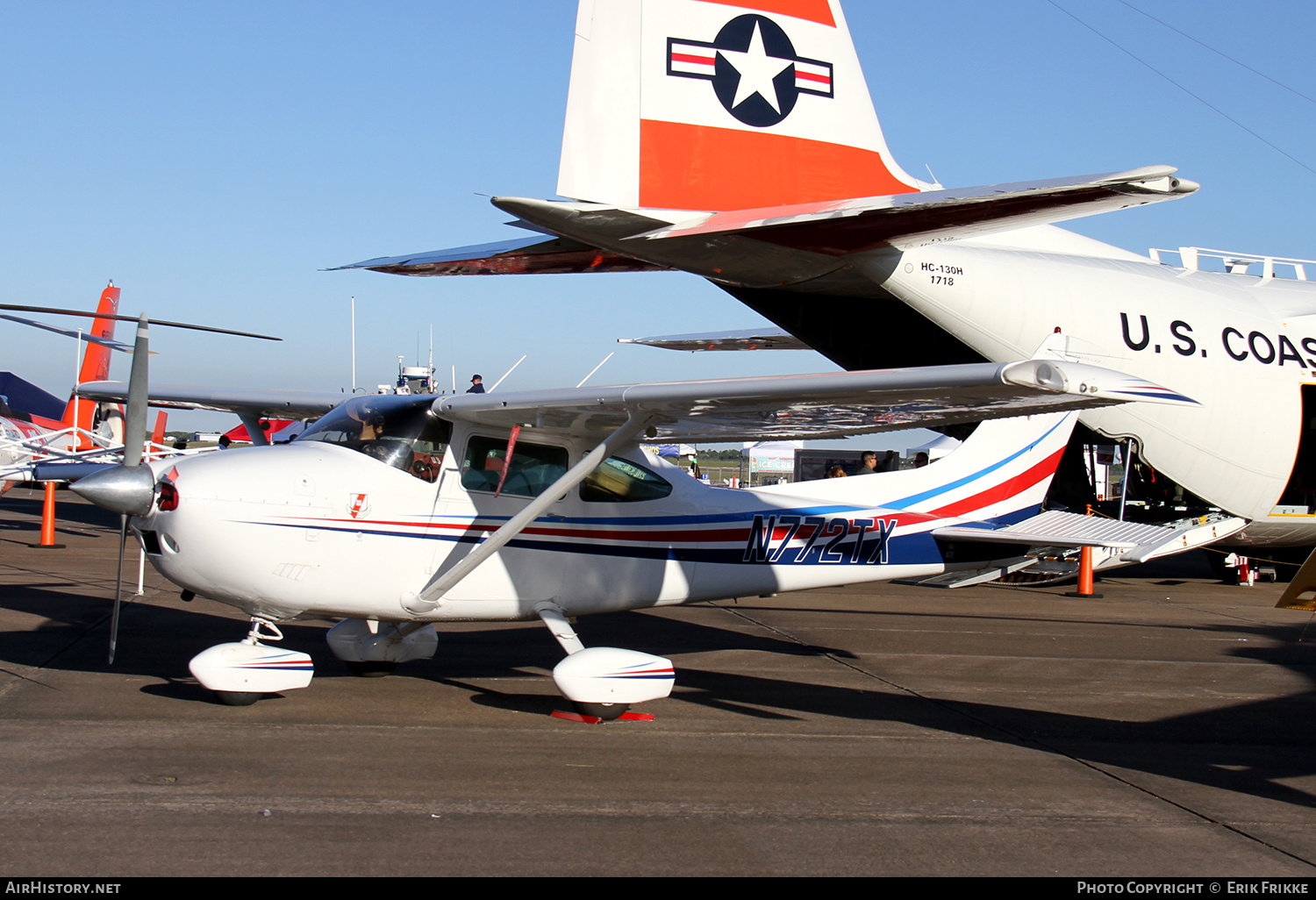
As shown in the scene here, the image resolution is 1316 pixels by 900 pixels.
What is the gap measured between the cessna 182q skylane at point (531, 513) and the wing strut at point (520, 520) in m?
0.02

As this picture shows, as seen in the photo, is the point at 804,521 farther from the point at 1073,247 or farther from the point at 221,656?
the point at 1073,247

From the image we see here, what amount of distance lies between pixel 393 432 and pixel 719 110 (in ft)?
16.5

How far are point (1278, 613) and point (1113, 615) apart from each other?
2715mm

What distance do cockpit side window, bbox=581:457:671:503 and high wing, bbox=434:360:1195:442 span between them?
1.06 ft

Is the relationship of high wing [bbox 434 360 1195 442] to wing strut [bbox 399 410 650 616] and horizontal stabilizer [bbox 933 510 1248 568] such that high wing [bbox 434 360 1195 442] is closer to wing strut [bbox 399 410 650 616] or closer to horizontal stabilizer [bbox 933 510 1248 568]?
wing strut [bbox 399 410 650 616]

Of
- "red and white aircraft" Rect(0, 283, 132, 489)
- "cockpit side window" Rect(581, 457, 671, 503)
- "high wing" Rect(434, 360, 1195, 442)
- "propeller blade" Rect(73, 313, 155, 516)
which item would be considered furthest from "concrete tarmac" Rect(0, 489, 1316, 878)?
"red and white aircraft" Rect(0, 283, 132, 489)

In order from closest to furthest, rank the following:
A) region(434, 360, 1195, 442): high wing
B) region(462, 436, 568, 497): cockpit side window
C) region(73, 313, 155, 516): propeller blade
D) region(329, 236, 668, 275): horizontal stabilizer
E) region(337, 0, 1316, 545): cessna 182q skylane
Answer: region(434, 360, 1195, 442): high wing → region(73, 313, 155, 516): propeller blade → region(462, 436, 568, 497): cockpit side window → region(337, 0, 1316, 545): cessna 182q skylane → region(329, 236, 668, 275): horizontal stabilizer

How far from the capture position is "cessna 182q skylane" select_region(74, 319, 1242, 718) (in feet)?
19.7

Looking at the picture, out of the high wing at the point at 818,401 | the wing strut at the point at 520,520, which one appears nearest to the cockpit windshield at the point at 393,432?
the high wing at the point at 818,401

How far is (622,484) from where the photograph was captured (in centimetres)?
758

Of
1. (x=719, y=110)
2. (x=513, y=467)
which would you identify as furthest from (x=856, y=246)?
(x=513, y=467)

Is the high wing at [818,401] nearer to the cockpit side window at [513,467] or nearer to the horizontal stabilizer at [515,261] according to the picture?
the cockpit side window at [513,467]

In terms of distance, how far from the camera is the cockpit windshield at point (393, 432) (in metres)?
6.80
